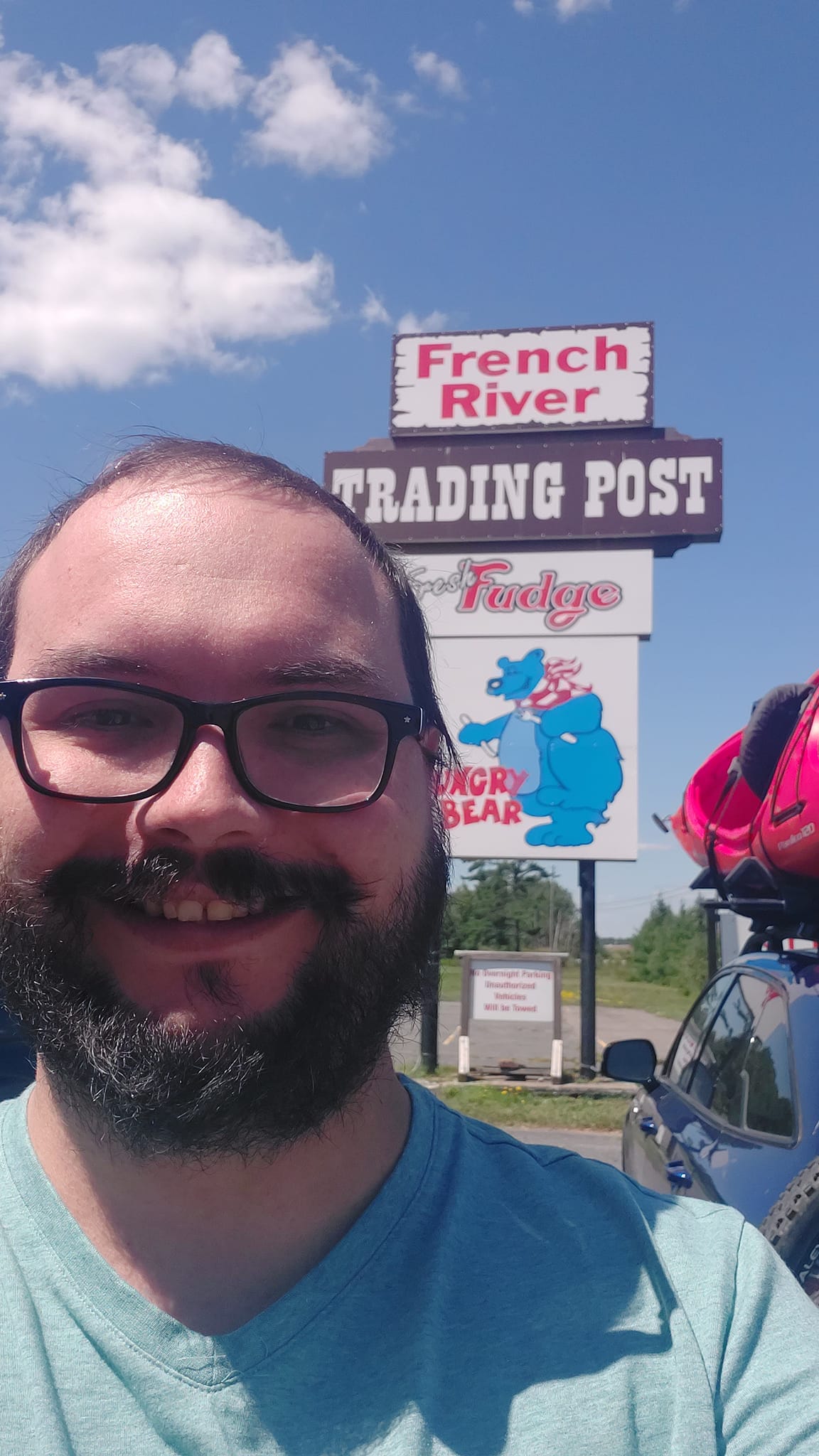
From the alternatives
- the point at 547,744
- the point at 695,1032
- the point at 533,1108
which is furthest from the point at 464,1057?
the point at 695,1032

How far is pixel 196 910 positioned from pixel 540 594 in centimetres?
1094

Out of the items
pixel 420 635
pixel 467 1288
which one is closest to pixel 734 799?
pixel 420 635

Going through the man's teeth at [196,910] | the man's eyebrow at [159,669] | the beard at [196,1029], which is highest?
the man's eyebrow at [159,669]

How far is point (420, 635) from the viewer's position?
159 cm

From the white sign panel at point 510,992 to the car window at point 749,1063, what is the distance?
297 inches

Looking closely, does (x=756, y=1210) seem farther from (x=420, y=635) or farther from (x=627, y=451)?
(x=627, y=451)

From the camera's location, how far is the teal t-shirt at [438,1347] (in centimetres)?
106

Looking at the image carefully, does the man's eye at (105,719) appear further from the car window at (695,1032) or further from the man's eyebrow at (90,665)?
the car window at (695,1032)

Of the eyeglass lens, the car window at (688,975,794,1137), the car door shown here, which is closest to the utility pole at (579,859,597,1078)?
the car door

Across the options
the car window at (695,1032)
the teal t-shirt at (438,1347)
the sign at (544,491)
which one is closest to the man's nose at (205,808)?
the teal t-shirt at (438,1347)

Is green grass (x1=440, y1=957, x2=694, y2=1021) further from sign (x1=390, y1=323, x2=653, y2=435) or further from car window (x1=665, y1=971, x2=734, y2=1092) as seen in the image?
car window (x1=665, y1=971, x2=734, y2=1092)

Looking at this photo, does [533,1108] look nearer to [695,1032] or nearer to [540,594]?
[540,594]

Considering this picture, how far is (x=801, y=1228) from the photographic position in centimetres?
233

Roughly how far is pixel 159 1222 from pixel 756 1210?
193cm
